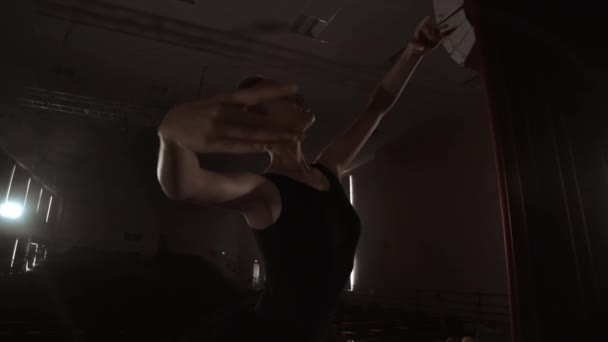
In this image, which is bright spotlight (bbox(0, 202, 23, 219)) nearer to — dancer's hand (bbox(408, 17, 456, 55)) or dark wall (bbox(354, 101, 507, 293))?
dark wall (bbox(354, 101, 507, 293))

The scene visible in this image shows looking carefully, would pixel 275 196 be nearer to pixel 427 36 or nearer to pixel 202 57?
pixel 427 36

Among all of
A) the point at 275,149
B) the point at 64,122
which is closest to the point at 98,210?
the point at 64,122

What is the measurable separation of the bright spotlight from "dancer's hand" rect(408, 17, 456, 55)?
949 centimetres

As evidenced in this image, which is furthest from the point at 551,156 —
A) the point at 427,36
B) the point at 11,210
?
the point at 11,210

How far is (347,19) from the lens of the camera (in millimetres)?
4234

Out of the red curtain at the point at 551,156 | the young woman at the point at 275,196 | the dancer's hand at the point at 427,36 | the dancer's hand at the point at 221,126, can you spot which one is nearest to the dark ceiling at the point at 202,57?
the dancer's hand at the point at 427,36

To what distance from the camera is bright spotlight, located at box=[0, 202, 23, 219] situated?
7.70 metres

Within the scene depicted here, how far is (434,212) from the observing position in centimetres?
644

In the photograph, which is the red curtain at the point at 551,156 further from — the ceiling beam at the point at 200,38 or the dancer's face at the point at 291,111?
the ceiling beam at the point at 200,38

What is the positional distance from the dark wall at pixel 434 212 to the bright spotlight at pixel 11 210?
769 centimetres

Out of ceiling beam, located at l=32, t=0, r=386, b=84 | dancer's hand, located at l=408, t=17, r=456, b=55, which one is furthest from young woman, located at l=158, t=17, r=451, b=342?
ceiling beam, located at l=32, t=0, r=386, b=84

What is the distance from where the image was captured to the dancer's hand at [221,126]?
32 centimetres

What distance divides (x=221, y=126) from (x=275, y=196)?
0.23 m

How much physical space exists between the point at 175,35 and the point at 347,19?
2157mm
